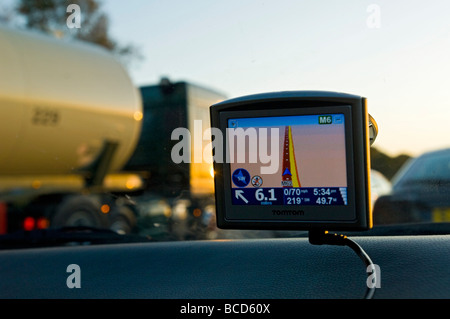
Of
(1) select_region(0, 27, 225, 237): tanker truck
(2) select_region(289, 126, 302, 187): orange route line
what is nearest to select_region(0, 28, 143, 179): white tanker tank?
(1) select_region(0, 27, 225, 237): tanker truck

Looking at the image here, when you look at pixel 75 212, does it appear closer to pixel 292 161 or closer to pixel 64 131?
pixel 64 131

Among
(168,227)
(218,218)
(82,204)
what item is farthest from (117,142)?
(218,218)

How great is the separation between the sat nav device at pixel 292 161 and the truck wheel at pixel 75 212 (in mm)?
7224

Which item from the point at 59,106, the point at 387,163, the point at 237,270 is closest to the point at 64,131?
the point at 59,106

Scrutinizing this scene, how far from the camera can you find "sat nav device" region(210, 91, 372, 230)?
1514 mm

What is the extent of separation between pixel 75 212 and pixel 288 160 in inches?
295

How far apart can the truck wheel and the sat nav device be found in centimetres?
722

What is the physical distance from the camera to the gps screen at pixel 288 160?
153 cm

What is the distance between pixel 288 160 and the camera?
5.22 feet

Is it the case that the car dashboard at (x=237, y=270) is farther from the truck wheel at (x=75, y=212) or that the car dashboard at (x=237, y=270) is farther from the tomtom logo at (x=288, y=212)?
the truck wheel at (x=75, y=212)

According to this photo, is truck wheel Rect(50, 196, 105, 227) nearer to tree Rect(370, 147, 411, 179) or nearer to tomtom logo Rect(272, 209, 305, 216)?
tree Rect(370, 147, 411, 179)

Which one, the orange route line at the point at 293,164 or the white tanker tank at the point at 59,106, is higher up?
the white tanker tank at the point at 59,106

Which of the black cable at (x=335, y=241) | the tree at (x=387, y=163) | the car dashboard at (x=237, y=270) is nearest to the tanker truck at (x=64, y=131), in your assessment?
the car dashboard at (x=237, y=270)

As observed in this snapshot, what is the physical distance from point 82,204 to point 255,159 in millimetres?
7303
